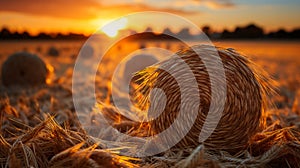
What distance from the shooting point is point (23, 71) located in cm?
977

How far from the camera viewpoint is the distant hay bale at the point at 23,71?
31.9 feet

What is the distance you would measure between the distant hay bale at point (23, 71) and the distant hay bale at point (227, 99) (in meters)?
7.18

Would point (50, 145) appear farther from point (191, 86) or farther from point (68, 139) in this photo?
point (191, 86)

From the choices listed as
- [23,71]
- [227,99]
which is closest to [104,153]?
[227,99]

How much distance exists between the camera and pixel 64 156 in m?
2.59

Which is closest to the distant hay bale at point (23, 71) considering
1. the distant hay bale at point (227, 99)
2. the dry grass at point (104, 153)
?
the dry grass at point (104, 153)

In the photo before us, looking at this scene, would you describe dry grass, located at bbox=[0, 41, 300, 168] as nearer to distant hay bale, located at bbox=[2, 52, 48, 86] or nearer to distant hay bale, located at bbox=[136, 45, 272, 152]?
distant hay bale, located at bbox=[136, 45, 272, 152]

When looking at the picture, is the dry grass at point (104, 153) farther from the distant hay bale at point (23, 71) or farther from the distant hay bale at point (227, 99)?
the distant hay bale at point (23, 71)

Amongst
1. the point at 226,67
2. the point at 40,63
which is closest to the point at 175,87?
the point at 226,67

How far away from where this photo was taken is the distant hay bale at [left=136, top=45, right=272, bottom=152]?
3227mm

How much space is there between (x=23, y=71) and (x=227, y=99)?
25.6ft

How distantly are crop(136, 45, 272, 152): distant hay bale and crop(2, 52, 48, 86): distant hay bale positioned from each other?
23.6 ft

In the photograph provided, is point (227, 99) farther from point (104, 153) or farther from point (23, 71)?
point (23, 71)

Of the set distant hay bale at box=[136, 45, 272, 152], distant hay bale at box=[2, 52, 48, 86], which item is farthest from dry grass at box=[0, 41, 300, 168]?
distant hay bale at box=[2, 52, 48, 86]
